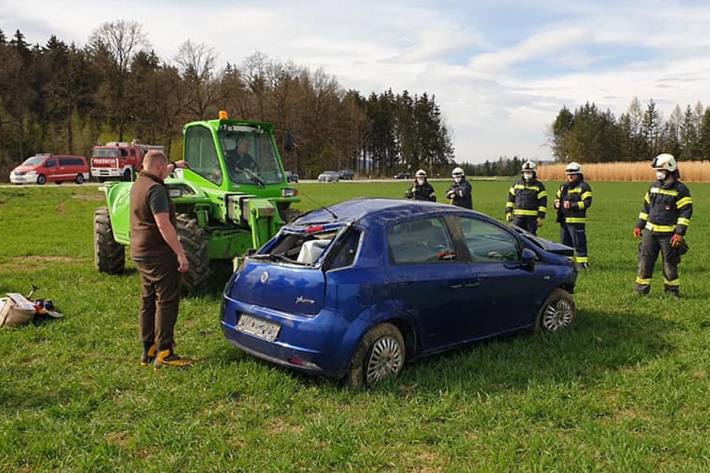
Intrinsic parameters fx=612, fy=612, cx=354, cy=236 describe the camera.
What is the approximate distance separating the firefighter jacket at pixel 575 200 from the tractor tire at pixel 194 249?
20.9 ft

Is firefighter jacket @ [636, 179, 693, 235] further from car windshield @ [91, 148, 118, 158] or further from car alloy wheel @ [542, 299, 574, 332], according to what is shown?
car windshield @ [91, 148, 118, 158]

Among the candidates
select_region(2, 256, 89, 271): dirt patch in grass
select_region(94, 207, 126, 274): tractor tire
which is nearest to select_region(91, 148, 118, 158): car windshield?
select_region(2, 256, 89, 271): dirt patch in grass

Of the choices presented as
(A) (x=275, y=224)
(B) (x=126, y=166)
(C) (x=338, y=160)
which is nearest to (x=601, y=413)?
(A) (x=275, y=224)

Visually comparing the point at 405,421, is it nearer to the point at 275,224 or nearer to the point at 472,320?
the point at 472,320

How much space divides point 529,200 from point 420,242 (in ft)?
20.3

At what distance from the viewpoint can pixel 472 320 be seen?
5.71 meters

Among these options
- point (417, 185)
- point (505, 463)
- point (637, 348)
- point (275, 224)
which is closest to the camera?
point (505, 463)

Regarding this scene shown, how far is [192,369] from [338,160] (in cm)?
7423

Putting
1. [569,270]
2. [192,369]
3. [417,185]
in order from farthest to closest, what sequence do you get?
1. [417,185]
2. [569,270]
3. [192,369]

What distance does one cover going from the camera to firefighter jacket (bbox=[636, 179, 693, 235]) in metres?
8.18

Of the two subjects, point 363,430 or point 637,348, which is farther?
point 637,348

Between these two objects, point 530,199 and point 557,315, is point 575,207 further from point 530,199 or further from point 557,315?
point 557,315

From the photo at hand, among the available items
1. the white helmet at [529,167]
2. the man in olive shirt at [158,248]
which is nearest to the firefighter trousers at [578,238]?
the white helmet at [529,167]

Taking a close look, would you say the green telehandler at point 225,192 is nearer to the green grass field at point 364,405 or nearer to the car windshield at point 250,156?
the car windshield at point 250,156
